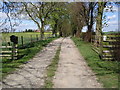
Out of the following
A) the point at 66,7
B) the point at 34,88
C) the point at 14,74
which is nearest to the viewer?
the point at 34,88

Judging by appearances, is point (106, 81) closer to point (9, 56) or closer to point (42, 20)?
point (9, 56)

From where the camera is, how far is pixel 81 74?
20.9ft

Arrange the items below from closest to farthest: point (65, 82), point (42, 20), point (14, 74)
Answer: point (65, 82) < point (14, 74) < point (42, 20)

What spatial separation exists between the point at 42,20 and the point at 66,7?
6273 millimetres

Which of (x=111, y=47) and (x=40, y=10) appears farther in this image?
(x=40, y=10)

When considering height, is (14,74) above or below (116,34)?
below

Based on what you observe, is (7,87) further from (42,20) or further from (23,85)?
(42,20)

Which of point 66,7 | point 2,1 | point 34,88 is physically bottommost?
point 34,88

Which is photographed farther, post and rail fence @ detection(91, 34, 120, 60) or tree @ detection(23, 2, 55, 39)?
tree @ detection(23, 2, 55, 39)

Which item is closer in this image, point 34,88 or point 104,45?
point 34,88

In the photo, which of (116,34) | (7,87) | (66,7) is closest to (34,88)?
(7,87)

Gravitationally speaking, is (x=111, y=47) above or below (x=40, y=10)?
below

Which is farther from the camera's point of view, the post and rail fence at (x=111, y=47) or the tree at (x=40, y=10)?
the tree at (x=40, y=10)

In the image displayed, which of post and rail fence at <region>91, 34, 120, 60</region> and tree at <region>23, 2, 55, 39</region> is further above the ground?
tree at <region>23, 2, 55, 39</region>
